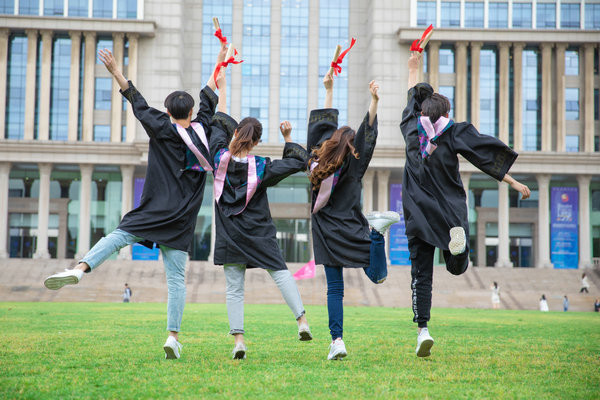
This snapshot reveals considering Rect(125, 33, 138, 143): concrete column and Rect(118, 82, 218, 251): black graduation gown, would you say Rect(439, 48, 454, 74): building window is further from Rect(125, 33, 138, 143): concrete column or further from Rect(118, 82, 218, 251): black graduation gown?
Rect(118, 82, 218, 251): black graduation gown

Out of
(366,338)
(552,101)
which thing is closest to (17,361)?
(366,338)

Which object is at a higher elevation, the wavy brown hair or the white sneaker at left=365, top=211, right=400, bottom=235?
the wavy brown hair

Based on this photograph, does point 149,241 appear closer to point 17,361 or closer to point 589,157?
point 17,361

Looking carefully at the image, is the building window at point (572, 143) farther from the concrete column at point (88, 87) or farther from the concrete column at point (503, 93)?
the concrete column at point (88, 87)

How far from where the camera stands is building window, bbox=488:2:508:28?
2019 inches

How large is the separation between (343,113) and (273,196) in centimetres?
810

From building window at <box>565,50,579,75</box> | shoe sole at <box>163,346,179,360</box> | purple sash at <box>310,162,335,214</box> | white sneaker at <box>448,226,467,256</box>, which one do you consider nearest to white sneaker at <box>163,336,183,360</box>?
shoe sole at <box>163,346,179,360</box>

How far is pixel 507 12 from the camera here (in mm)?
51188

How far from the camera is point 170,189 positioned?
6.56 metres

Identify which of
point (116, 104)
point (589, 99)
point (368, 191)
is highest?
point (589, 99)

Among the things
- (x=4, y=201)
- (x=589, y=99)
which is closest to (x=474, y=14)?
(x=589, y=99)

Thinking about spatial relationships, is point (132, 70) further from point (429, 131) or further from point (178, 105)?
point (429, 131)

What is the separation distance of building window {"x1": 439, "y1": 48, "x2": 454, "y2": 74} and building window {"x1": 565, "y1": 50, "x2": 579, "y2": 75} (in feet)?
26.8

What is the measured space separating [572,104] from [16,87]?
39.7 meters
